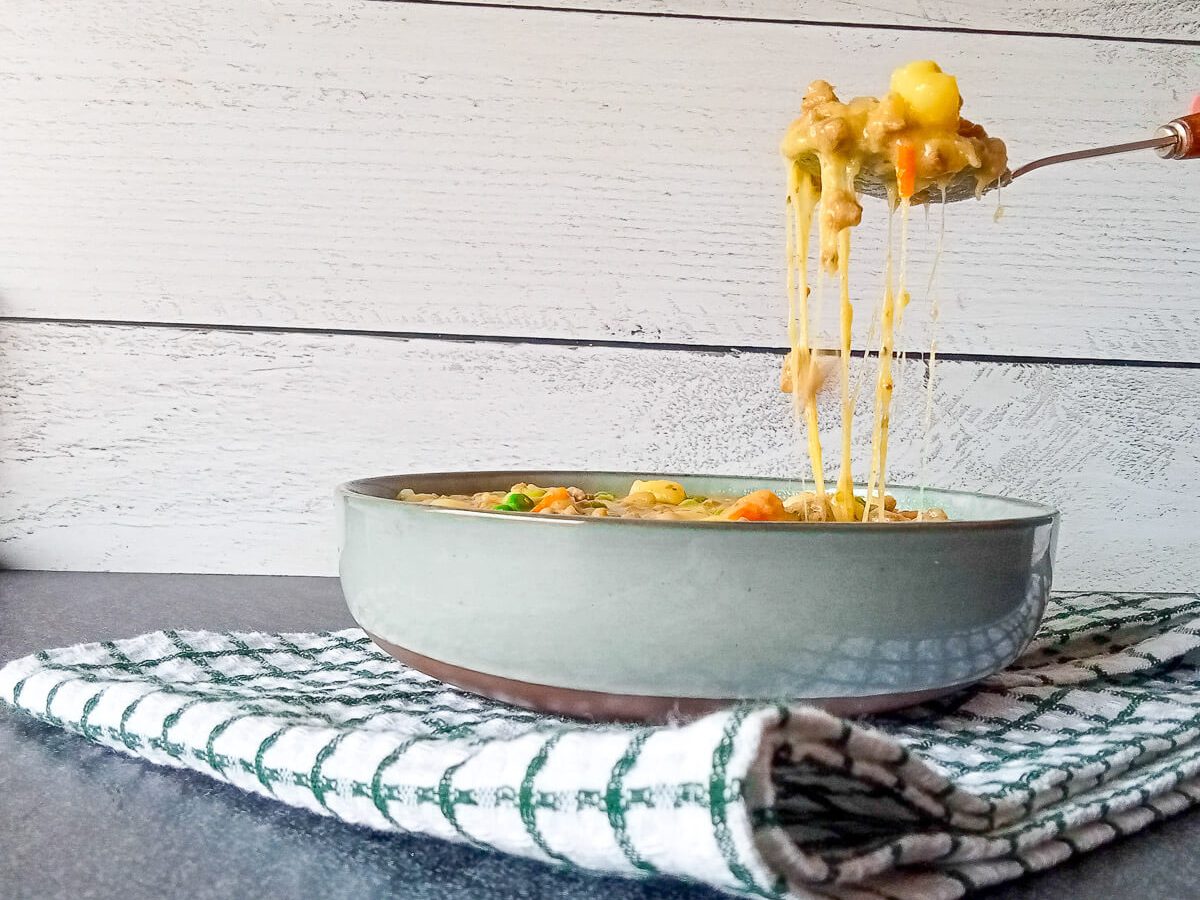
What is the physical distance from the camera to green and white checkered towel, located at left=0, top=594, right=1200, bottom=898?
34 cm

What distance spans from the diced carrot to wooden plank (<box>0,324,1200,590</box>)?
581 millimetres

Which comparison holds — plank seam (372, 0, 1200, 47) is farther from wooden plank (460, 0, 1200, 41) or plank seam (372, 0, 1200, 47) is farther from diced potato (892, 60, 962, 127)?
diced potato (892, 60, 962, 127)

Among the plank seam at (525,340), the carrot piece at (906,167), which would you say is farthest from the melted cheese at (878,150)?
the plank seam at (525,340)

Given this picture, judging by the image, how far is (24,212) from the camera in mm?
1172

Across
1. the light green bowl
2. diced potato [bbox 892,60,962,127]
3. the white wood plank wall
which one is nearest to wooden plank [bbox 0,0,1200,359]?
the white wood plank wall

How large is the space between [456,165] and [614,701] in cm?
82

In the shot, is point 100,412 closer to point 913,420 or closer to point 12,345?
point 12,345

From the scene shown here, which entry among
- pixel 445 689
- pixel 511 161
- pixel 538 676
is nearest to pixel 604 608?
pixel 538 676

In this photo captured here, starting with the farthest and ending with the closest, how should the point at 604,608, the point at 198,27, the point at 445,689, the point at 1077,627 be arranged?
the point at 198,27 → the point at 1077,627 → the point at 445,689 → the point at 604,608

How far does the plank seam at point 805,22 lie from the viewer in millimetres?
1176

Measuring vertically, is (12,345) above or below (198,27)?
below

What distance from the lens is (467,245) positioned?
3.91 feet

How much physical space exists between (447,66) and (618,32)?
187 mm

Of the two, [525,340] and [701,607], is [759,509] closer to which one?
[701,607]
